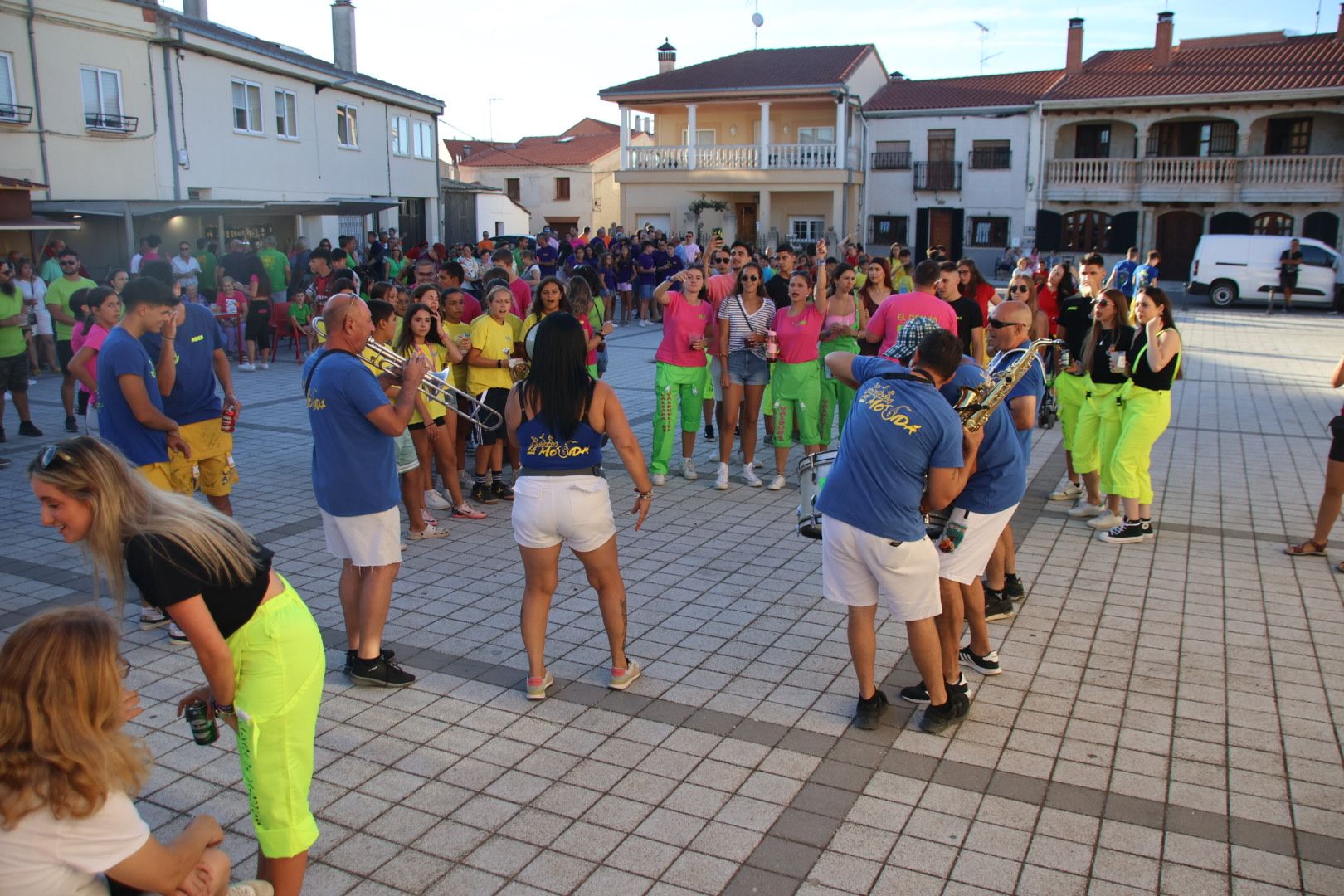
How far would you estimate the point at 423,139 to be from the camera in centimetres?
3416

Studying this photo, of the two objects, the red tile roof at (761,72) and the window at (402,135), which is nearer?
the window at (402,135)

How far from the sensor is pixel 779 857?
11.9 ft

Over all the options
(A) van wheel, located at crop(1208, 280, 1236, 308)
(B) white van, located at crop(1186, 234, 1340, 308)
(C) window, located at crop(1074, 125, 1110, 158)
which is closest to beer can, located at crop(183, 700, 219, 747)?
(B) white van, located at crop(1186, 234, 1340, 308)

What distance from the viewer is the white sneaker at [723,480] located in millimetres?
8656

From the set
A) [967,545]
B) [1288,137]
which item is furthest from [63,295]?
[1288,137]

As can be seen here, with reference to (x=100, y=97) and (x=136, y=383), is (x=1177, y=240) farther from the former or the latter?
(x=136, y=383)

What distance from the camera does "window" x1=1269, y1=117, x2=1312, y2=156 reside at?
33.6 m

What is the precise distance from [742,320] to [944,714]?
4.68 m

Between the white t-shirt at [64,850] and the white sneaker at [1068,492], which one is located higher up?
the white t-shirt at [64,850]

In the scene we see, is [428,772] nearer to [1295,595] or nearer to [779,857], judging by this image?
[779,857]

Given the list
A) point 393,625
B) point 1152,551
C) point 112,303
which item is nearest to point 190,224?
point 112,303

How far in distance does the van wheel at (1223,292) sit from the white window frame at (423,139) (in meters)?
24.1

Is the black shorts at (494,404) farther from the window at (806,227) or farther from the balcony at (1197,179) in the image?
the balcony at (1197,179)

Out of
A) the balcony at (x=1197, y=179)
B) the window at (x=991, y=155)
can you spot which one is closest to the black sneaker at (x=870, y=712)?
the balcony at (x=1197, y=179)
